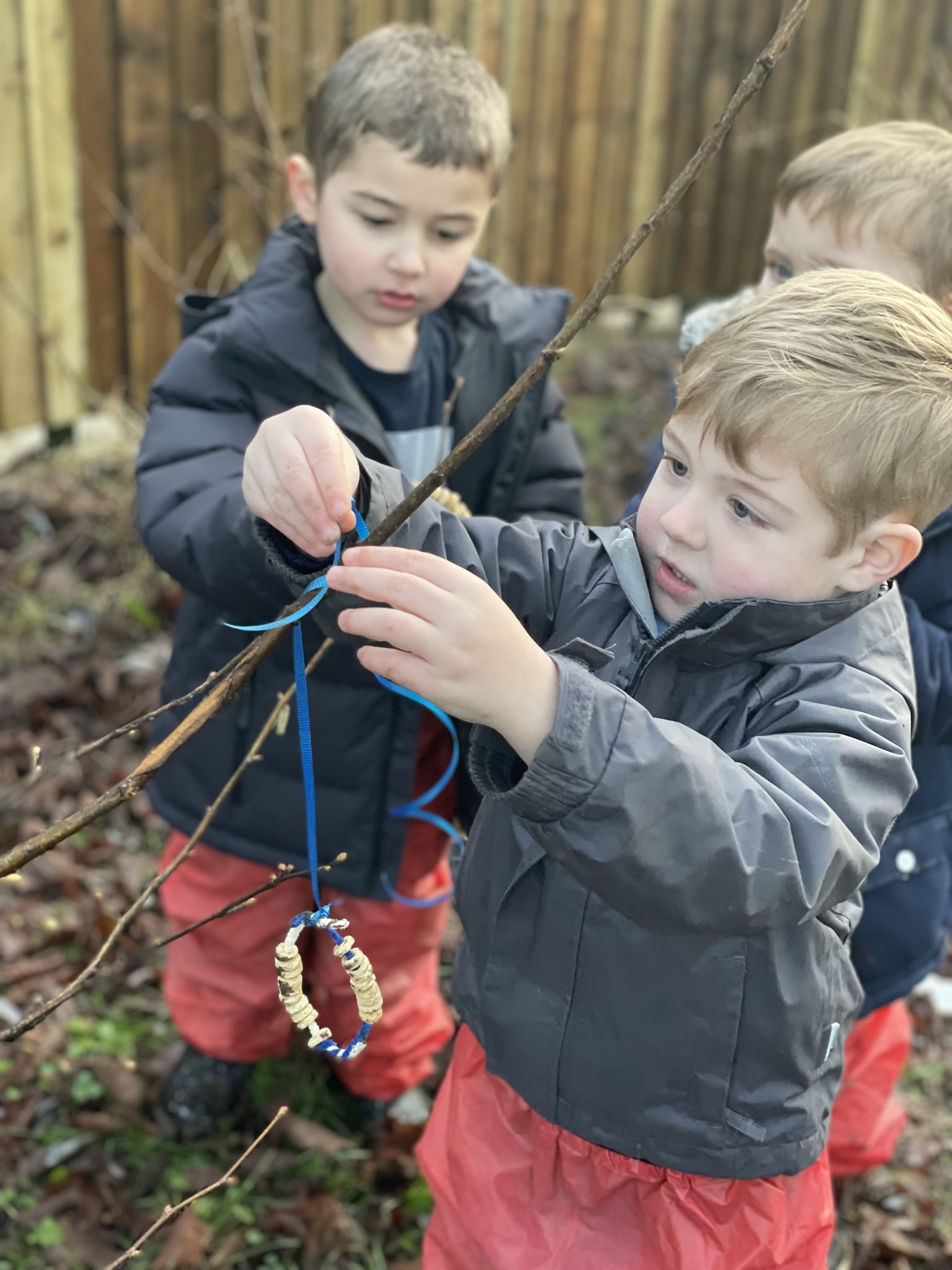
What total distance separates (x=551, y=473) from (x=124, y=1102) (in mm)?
1653

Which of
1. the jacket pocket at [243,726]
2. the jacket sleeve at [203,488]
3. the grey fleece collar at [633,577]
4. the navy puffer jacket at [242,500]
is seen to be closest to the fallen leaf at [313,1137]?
the navy puffer jacket at [242,500]

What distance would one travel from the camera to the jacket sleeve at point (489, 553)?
163 centimetres

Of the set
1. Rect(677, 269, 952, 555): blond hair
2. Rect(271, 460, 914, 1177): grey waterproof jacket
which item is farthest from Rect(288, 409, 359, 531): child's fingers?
Rect(677, 269, 952, 555): blond hair

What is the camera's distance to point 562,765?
126 centimetres

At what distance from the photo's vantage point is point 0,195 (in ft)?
15.9

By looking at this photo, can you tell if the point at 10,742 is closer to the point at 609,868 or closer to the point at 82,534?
the point at 82,534

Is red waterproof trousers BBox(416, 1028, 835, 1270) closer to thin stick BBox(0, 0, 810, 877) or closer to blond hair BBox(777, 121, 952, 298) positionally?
thin stick BBox(0, 0, 810, 877)

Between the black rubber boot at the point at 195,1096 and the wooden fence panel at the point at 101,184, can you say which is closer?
the black rubber boot at the point at 195,1096

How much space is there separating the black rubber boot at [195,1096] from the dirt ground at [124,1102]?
4 cm

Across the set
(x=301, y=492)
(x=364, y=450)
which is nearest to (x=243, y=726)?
(x=364, y=450)

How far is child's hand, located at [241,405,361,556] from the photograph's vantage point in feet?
4.88

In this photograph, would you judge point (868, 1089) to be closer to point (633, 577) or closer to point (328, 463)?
point (633, 577)

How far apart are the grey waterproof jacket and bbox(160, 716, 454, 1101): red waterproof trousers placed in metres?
0.76

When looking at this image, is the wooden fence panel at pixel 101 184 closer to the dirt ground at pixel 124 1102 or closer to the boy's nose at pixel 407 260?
the dirt ground at pixel 124 1102
